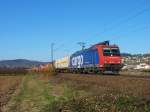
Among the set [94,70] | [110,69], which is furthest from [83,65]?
[110,69]

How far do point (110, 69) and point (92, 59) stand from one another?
12.2ft

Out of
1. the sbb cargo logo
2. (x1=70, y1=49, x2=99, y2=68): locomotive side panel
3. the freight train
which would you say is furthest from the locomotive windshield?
the sbb cargo logo

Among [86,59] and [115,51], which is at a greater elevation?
[115,51]

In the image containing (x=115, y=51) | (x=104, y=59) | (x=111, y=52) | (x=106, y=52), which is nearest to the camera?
(x=104, y=59)

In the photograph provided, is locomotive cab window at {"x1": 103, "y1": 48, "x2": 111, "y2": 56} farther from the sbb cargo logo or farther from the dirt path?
the dirt path

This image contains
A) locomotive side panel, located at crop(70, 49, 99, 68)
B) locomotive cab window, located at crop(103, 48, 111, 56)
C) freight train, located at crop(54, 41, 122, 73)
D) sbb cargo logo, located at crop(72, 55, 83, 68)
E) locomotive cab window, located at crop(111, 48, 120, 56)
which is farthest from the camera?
sbb cargo logo, located at crop(72, 55, 83, 68)

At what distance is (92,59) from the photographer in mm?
51594

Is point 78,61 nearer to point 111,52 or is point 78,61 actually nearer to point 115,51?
point 115,51

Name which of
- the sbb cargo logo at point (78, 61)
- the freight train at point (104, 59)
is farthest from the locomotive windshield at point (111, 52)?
the sbb cargo logo at point (78, 61)

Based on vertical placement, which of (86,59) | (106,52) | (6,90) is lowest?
(6,90)

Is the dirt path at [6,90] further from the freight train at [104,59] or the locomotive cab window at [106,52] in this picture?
the locomotive cab window at [106,52]

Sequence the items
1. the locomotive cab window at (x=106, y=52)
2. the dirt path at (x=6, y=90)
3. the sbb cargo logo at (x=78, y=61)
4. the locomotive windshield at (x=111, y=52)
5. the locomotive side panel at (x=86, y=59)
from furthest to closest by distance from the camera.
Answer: the sbb cargo logo at (x=78, y=61) < the locomotive side panel at (x=86, y=59) < the locomotive windshield at (x=111, y=52) < the locomotive cab window at (x=106, y=52) < the dirt path at (x=6, y=90)

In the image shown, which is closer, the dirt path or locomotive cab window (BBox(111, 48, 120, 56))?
the dirt path

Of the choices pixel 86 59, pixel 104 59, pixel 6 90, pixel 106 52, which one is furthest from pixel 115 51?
pixel 6 90
